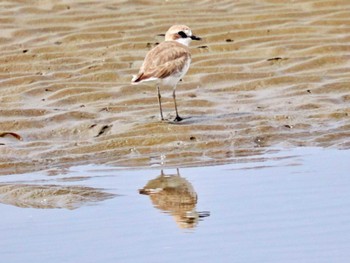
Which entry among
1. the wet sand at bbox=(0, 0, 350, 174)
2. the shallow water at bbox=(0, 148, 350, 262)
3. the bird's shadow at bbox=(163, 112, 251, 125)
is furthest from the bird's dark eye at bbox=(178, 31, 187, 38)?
the shallow water at bbox=(0, 148, 350, 262)

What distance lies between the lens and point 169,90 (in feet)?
42.2

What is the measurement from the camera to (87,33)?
15.0 m

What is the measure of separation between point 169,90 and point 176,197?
14.0 feet

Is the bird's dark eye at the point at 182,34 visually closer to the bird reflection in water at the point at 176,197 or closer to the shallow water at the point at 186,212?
the shallow water at the point at 186,212

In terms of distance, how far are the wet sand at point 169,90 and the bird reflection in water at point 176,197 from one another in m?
0.80

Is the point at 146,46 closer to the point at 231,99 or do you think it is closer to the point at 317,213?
the point at 231,99

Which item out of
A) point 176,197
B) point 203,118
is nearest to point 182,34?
point 203,118

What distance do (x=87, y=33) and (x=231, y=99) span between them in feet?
10.4

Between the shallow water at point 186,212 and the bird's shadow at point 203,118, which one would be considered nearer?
the shallow water at point 186,212

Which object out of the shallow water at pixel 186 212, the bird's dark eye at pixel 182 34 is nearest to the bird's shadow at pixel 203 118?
the bird's dark eye at pixel 182 34

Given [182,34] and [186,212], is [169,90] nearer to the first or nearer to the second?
[182,34]

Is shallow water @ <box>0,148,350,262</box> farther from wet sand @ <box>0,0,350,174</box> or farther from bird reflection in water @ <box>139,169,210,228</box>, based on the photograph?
wet sand @ <box>0,0,350,174</box>

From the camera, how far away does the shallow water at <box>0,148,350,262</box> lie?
7051 mm

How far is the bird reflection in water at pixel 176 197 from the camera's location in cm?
793
